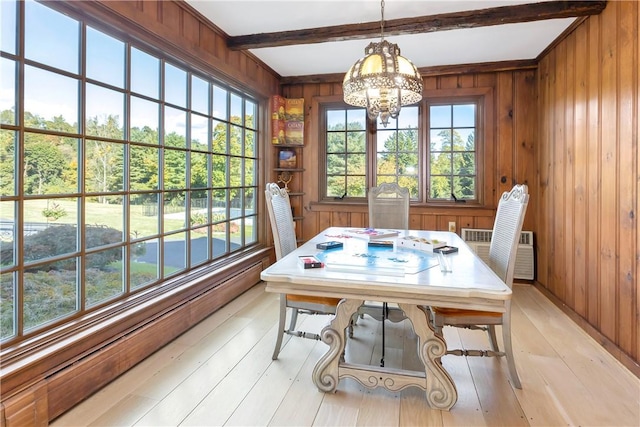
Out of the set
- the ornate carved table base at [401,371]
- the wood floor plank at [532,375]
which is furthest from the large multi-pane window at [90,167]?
the wood floor plank at [532,375]

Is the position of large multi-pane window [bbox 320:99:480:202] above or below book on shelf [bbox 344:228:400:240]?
above

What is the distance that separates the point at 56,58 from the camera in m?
1.75

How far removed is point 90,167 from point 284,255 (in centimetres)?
123

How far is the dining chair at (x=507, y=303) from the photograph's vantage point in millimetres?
1845

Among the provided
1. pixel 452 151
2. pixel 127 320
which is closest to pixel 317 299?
pixel 127 320

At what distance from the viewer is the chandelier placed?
1.93 meters

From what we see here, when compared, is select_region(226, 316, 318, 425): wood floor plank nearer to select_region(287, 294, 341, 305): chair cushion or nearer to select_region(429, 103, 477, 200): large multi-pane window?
select_region(287, 294, 341, 305): chair cushion

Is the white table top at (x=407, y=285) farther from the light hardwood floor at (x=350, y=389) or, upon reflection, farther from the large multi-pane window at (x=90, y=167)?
the large multi-pane window at (x=90, y=167)

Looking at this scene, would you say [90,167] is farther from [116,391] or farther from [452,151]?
[452,151]

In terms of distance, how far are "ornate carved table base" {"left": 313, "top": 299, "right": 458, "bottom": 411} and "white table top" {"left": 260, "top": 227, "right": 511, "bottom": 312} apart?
0.71ft

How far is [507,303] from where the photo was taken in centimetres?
167

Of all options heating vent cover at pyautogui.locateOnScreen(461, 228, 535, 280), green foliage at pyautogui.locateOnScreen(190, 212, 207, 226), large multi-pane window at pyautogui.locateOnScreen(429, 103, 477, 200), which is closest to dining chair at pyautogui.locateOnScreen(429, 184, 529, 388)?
heating vent cover at pyautogui.locateOnScreen(461, 228, 535, 280)

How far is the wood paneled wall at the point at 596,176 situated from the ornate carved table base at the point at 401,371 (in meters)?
1.29

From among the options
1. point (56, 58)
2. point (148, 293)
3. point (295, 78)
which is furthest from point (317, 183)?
point (56, 58)
